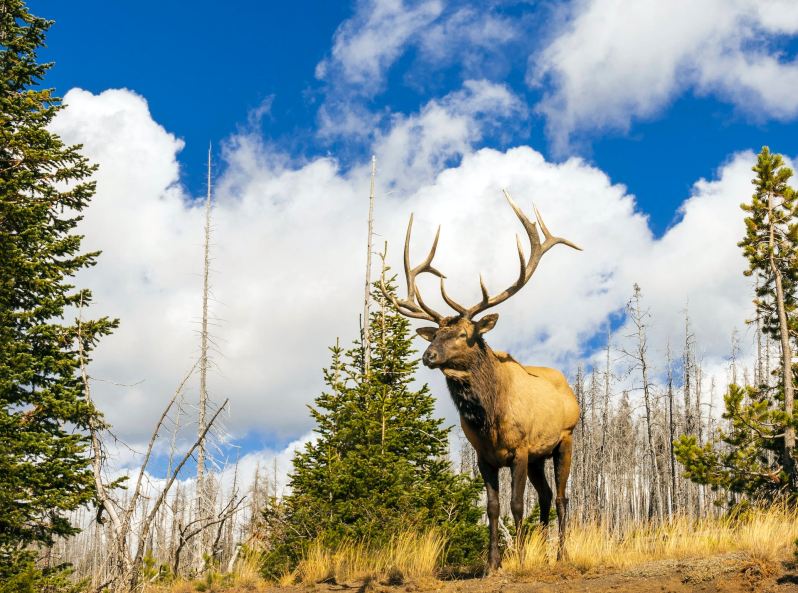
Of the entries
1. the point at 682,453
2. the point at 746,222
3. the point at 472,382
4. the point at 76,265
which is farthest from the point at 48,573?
the point at 746,222

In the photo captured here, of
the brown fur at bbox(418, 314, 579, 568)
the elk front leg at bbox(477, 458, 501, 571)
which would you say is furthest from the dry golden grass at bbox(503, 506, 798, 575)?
the brown fur at bbox(418, 314, 579, 568)

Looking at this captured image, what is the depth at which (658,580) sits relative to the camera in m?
7.14

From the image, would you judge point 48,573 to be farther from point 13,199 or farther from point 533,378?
point 533,378

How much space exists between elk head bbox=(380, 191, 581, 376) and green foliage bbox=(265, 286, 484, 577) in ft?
14.2

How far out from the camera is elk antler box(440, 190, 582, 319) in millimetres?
9070

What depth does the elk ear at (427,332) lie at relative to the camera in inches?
365

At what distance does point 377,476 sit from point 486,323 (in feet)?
19.4

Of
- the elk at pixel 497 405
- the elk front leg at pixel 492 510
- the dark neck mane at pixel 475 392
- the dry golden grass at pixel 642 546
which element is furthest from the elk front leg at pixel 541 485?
the dark neck mane at pixel 475 392

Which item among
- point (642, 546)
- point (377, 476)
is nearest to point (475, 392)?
point (642, 546)

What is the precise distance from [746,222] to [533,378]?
9960mm

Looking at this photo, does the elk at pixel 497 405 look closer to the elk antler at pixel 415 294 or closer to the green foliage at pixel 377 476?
the elk antler at pixel 415 294

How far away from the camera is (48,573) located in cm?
1114

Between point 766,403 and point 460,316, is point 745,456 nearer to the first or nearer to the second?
point 766,403

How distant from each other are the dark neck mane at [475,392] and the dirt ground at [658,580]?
68.9 inches
